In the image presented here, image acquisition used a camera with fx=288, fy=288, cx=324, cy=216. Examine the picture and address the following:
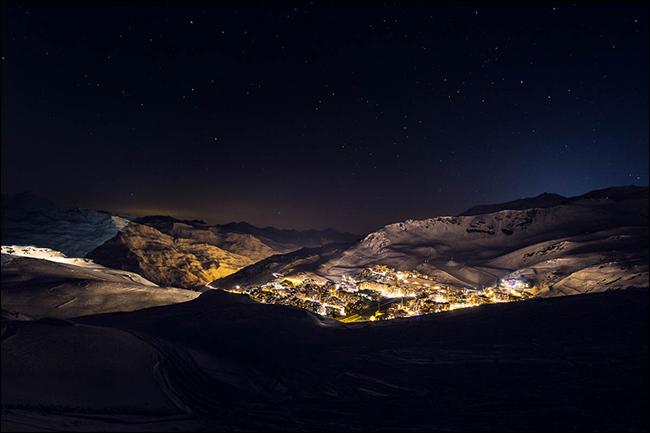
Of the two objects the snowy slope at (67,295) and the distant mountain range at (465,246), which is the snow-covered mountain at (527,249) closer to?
the distant mountain range at (465,246)

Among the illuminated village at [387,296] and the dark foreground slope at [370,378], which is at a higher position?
the dark foreground slope at [370,378]

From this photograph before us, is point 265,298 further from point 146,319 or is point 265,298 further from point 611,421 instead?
point 611,421

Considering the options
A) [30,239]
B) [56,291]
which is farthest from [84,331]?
[30,239]

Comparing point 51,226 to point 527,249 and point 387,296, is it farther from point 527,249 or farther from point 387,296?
point 527,249

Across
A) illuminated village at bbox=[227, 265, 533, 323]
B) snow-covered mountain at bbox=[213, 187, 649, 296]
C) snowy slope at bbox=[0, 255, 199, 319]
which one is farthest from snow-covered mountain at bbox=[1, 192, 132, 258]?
illuminated village at bbox=[227, 265, 533, 323]

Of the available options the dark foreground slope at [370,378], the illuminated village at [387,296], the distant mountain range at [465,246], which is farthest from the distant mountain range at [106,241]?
the dark foreground slope at [370,378]
